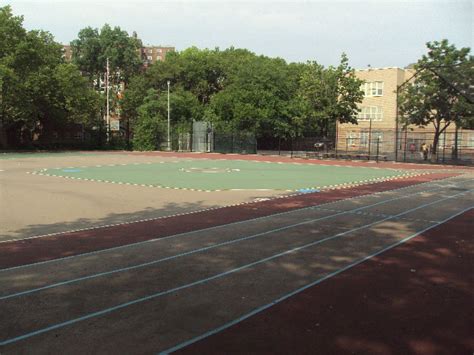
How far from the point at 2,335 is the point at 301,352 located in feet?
10.2

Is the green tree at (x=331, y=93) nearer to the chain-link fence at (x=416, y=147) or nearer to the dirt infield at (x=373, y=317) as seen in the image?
the chain-link fence at (x=416, y=147)

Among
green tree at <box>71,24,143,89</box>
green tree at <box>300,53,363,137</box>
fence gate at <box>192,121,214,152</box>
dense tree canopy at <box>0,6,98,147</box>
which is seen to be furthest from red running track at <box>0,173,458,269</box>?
green tree at <box>71,24,143,89</box>

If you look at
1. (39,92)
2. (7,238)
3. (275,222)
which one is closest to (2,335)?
(7,238)

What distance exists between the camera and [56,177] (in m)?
24.3

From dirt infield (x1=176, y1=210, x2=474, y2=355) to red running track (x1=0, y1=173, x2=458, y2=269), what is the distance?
4673 mm

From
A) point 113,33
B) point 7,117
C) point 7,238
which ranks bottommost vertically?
point 7,238

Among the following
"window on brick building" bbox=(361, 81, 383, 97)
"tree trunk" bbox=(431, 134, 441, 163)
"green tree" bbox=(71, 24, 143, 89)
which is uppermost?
"green tree" bbox=(71, 24, 143, 89)

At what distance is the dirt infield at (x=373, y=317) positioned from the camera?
15.9 feet

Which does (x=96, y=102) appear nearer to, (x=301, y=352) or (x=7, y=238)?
(x=7, y=238)

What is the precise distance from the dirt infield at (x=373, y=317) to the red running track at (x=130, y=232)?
467 cm

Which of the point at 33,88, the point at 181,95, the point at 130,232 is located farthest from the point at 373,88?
the point at 130,232

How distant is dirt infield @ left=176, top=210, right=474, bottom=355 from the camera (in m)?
4.86

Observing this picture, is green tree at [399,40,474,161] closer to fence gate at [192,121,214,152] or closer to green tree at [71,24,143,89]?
fence gate at [192,121,214,152]

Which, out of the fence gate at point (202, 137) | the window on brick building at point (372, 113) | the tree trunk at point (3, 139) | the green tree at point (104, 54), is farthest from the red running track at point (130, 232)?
the green tree at point (104, 54)
